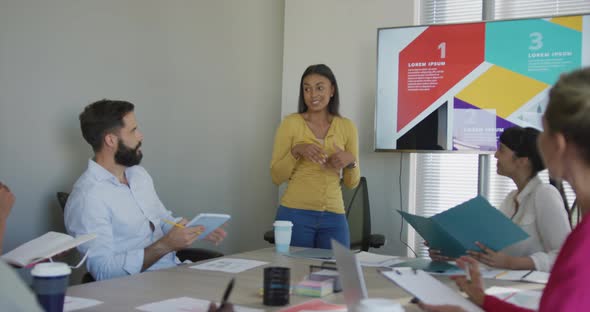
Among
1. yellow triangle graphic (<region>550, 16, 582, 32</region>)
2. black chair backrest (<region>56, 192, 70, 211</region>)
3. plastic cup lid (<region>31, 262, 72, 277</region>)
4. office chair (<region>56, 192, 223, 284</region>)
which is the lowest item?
office chair (<region>56, 192, 223, 284</region>)

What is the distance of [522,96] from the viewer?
3.40 m

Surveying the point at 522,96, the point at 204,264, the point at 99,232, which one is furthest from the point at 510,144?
the point at 99,232

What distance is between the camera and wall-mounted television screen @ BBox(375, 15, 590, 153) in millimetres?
3361

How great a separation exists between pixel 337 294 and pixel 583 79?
89cm

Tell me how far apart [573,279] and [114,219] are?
71.6 inches

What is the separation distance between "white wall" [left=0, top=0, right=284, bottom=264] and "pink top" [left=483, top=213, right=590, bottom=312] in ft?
7.13

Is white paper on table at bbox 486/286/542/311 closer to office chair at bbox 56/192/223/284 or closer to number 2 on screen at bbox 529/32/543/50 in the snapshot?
office chair at bbox 56/192/223/284

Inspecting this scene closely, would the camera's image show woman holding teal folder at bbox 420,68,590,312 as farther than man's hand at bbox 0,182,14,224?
No

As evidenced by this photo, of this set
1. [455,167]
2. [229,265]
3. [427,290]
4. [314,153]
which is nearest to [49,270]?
[427,290]

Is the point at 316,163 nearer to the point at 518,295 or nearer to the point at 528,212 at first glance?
the point at 528,212

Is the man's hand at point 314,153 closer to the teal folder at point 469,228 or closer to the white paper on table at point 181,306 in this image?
the teal folder at point 469,228

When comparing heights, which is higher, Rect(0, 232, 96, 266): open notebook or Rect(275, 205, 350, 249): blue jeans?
Rect(0, 232, 96, 266): open notebook

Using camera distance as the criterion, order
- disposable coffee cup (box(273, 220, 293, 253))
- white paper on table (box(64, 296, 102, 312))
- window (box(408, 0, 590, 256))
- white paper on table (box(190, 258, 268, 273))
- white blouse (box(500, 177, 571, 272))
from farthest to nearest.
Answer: window (box(408, 0, 590, 256)), disposable coffee cup (box(273, 220, 293, 253)), white blouse (box(500, 177, 571, 272)), white paper on table (box(190, 258, 268, 273)), white paper on table (box(64, 296, 102, 312))

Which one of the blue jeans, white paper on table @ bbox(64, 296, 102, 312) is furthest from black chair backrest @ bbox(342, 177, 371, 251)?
white paper on table @ bbox(64, 296, 102, 312)
